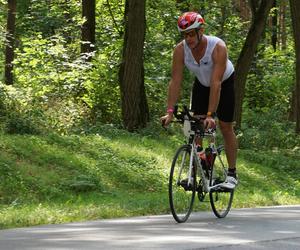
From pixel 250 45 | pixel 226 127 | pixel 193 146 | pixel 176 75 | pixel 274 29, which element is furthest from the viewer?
pixel 274 29

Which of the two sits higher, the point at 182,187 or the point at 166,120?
the point at 166,120

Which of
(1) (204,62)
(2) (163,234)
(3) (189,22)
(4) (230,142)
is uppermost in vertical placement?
(3) (189,22)

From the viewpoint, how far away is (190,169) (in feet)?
24.4

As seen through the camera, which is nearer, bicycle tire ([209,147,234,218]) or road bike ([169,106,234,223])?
road bike ([169,106,234,223])

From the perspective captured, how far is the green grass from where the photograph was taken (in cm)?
875

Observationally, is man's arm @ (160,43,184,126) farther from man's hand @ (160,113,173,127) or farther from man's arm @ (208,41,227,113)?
man's arm @ (208,41,227,113)

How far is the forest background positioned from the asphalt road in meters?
0.88

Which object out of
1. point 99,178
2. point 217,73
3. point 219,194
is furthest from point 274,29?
point 217,73

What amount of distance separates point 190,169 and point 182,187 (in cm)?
28

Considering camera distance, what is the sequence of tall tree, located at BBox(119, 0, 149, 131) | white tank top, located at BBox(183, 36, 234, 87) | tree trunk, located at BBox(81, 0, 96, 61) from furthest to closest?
tree trunk, located at BBox(81, 0, 96, 61) < tall tree, located at BBox(119, 0, 149, 131) < white tank top, located at BBox(183, 36, 234, 87)

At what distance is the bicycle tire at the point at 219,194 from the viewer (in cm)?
805

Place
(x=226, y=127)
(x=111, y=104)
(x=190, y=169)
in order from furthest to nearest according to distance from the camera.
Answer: (x=111, y=104)
(x=226, y=127)
(x=190, y=169)

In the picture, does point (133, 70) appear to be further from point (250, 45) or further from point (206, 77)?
point (206, 77)

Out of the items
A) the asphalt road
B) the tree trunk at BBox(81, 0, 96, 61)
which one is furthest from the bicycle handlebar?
the tree trunk at BBox(81, 0, 96, 61)
